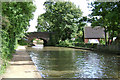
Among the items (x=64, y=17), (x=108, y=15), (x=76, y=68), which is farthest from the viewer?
(x=64, y=17)

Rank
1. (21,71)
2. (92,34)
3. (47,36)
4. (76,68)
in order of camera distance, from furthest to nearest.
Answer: (47,36)
(92,34)
(76,68)
(21,71)

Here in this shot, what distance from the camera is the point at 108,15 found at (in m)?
21.3

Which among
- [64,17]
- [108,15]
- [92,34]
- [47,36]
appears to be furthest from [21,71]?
[47,36]

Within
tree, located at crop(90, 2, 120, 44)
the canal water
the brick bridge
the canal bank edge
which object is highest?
tree, located at crop(90, 2, 120, 44)

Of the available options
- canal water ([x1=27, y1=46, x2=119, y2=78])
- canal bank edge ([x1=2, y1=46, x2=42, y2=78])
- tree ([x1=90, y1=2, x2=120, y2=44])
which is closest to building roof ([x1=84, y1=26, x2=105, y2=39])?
tree ([x1=90, y1=2, x2=120, y2=44])

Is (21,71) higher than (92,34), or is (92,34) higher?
(92,34)

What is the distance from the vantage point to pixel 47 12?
2349 inches

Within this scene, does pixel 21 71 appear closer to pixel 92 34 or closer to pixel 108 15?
pixel 108 15

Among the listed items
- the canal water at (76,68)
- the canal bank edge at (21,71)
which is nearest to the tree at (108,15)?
the canal water at (76,68)

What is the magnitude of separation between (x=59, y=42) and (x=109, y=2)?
36029 millimetres

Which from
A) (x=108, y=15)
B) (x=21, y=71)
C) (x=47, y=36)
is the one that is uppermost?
(x=108, y=15)

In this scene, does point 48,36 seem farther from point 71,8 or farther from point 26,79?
point 26,79

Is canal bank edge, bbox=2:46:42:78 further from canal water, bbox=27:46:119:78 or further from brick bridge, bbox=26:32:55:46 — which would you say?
brick bridge, bbox=26:32:55:46

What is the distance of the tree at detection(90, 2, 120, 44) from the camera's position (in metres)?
21.4
